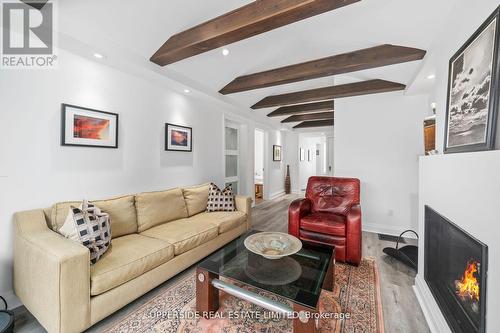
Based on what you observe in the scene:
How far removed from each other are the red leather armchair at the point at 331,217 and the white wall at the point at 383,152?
891 millimetres

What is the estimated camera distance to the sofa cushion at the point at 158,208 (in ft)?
7.98

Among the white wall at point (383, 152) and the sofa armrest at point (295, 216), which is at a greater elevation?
the white wall at point (383, 152)

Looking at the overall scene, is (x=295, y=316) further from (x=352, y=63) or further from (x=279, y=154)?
(x=279, y=154)

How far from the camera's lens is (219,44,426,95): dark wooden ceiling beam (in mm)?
2504

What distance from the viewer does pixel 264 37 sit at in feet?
9.12

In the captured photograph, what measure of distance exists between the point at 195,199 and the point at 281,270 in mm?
1801

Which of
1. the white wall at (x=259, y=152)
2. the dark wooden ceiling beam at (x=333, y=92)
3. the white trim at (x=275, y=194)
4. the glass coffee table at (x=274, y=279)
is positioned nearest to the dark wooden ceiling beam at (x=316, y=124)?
the white wall at (x=259, y=152)

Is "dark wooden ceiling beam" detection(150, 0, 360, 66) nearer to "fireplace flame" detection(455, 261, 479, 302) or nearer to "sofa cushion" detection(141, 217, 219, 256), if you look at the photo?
"fireplace flame" detection(455, 261, 479, 302)

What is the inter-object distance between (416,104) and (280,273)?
353cm

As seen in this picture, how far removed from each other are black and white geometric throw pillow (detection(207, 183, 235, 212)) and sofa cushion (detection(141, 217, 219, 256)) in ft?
1.60

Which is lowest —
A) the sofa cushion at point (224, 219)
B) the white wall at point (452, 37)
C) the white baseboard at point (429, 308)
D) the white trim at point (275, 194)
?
the white baseboard at point (429, 308)

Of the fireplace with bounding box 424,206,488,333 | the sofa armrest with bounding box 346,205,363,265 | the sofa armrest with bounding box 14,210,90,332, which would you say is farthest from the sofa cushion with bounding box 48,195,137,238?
the fireplace with bounding box 424,206,488,333

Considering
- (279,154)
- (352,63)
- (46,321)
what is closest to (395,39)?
(352,63)

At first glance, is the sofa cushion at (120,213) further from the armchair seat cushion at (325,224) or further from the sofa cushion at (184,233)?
the armchair seat cushion at (325,224)
